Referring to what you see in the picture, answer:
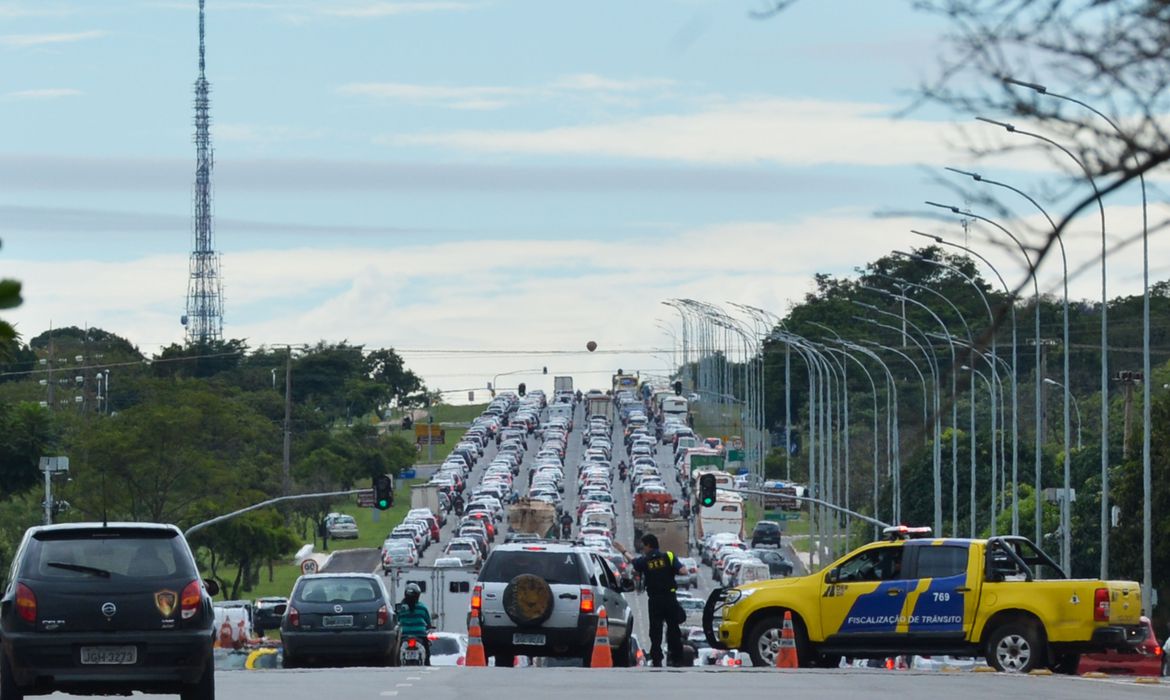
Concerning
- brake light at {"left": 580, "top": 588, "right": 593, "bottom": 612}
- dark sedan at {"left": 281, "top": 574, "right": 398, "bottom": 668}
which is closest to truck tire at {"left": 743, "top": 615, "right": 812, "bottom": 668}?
brake light at {"left": 580, "top": 588, "right": 593, "bottom": 612}

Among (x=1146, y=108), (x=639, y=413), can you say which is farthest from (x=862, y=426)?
(x=1146, y=108)

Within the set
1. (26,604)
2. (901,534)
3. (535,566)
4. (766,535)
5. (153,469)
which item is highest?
(153,469)

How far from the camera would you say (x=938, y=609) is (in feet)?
77.0

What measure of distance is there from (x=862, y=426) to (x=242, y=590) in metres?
56.5

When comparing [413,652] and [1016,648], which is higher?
[1016,648]

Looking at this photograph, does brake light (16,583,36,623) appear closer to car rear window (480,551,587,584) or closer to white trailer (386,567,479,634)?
car rear window (480,551,587,584)

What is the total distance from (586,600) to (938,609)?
4053 millimetres

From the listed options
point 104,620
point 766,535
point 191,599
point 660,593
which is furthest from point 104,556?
point 766,535

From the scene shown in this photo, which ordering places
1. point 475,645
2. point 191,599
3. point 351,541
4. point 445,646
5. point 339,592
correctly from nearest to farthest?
point 191,599 → point 475,645 → point 339,592 → point 445,646 → point 351,541

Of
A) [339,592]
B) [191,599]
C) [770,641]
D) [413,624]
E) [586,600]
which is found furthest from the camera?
[413,624]

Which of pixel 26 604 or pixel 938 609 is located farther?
pixel 938 609

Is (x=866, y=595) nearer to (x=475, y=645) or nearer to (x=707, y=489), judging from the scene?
(x=475, y=645)

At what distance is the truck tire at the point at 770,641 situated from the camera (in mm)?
24438

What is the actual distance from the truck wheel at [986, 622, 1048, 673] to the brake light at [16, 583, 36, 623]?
10.8 meters
